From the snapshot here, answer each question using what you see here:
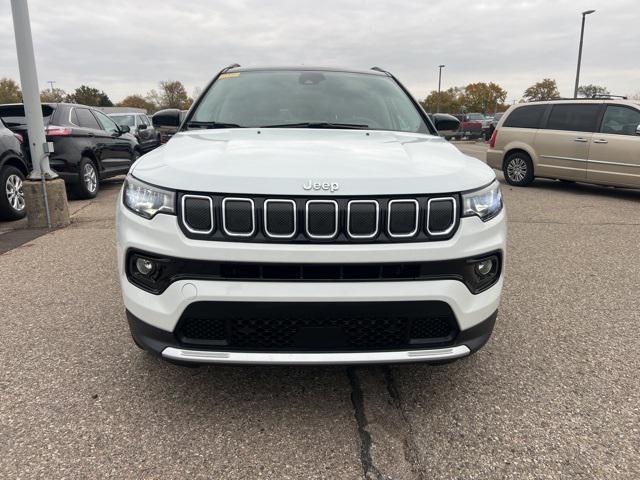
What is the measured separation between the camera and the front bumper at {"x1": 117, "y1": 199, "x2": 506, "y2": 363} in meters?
2.04

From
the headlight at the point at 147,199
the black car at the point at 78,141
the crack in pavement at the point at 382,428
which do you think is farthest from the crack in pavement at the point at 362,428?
the black car at the point at 78,141

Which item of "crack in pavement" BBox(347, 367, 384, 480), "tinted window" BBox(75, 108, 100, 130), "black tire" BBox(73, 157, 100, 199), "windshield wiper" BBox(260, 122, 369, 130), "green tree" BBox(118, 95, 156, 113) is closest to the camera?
"crack in pavement" BBox(347, 367, 384, 480)

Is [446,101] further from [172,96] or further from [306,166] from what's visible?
[306,166]

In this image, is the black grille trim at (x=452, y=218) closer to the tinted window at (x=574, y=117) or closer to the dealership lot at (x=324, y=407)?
the dealership lot at (x=324, y=407)

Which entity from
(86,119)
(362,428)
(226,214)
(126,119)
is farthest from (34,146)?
(126,119)

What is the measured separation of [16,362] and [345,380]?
189cm

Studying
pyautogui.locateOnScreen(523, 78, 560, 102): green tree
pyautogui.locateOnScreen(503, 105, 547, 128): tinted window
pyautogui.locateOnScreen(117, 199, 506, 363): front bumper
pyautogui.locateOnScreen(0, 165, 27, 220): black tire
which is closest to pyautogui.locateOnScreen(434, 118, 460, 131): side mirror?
pyautogui.locateOnScreen(117, 199, 506, 363): front bumper

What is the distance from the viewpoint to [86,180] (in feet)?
28.4

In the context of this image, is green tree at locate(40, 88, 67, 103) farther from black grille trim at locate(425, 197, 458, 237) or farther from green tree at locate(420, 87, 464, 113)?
black grille trim at locate(425, 197, 458, 237)

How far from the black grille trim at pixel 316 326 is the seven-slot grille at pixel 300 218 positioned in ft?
0.90

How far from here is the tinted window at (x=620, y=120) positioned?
28.9ft

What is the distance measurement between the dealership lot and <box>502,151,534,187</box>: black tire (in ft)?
23.4

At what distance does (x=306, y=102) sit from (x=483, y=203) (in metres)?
1.67

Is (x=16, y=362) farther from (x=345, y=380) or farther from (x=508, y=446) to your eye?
(x=508, y=446)
